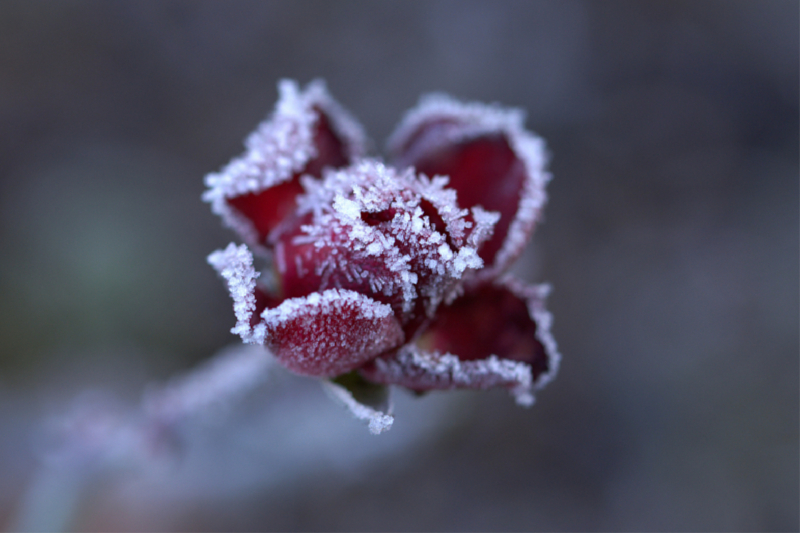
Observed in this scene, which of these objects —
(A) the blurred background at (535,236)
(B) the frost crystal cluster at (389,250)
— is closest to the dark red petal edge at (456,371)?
(B) the frost crystal cluster at (389,250)

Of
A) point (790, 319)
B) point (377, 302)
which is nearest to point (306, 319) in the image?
point (377, 302)

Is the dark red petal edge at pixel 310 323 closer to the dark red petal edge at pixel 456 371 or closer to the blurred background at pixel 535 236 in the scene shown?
the dark red petal edge at pixel 456 371

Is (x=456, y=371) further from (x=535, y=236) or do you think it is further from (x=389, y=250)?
(x=535, y=236)

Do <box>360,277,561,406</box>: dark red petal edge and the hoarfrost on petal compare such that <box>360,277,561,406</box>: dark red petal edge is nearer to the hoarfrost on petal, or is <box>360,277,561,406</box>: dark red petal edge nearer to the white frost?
the white frost

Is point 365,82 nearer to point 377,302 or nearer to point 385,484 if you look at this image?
point 385,484

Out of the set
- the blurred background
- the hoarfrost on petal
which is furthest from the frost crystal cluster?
the blurred background
